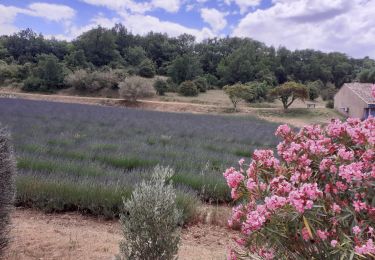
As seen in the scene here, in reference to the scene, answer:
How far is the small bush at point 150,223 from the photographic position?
9.53 feet

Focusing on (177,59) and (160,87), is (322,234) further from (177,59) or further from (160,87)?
(177,59)

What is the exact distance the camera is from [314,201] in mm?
2080

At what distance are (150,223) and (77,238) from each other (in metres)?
2.07

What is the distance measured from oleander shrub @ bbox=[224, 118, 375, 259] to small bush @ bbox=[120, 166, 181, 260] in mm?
677

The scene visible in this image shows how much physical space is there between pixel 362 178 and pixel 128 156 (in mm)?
7302

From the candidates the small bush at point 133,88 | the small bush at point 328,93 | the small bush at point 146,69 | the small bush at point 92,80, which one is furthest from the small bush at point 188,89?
the small bush at point 328,93

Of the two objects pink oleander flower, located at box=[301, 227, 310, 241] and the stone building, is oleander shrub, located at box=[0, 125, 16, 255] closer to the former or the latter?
pink oleander flower, located at box=[301, 227, 310, 241]

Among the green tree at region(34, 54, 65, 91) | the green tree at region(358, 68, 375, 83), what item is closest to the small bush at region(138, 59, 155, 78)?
the green tree at region(34, 54, 65, 91)

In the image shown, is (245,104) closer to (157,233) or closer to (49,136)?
(49,136)

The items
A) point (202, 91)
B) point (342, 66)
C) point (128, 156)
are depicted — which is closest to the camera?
point (128, 156)

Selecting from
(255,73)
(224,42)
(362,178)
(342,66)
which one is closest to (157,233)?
(362,178)

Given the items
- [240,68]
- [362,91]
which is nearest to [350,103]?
[362,91]

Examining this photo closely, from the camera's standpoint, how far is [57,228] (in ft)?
16.7

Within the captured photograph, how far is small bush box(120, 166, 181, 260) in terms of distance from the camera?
2.90 m
